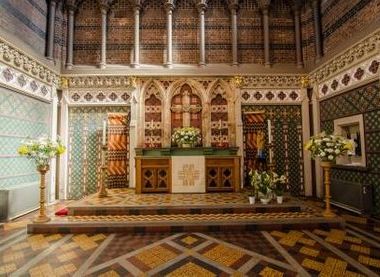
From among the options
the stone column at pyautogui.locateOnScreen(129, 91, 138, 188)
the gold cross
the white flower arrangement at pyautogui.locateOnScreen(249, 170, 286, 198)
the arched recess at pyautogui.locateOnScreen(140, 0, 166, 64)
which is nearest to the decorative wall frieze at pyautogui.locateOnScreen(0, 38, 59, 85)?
the stone column at pyautogui.locateOnScreen(129, 91, 138, 188)

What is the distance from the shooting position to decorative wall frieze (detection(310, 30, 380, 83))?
16.2 feet

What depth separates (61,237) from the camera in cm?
404

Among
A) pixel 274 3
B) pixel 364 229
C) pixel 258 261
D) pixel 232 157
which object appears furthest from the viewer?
pixel 274 3

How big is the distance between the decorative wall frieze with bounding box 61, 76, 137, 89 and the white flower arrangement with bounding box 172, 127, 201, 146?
244cm

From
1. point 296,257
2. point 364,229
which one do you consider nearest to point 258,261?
point 296,257

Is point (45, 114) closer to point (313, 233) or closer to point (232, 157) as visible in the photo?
point (232, 157)

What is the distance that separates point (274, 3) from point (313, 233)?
26.5ft

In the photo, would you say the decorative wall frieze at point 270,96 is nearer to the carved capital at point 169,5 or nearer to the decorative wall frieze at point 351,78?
the decorative wall frieze at point 351,78

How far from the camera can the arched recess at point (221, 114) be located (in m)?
7.52

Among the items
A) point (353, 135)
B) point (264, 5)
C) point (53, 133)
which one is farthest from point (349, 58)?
point (53, 133)

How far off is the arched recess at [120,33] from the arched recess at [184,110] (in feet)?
7.46

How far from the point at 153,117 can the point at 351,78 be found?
6122 mm

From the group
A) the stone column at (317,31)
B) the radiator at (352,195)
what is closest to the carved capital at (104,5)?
the stone column at (317,31)

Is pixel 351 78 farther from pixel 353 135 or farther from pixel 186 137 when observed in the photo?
pixel 186 137
